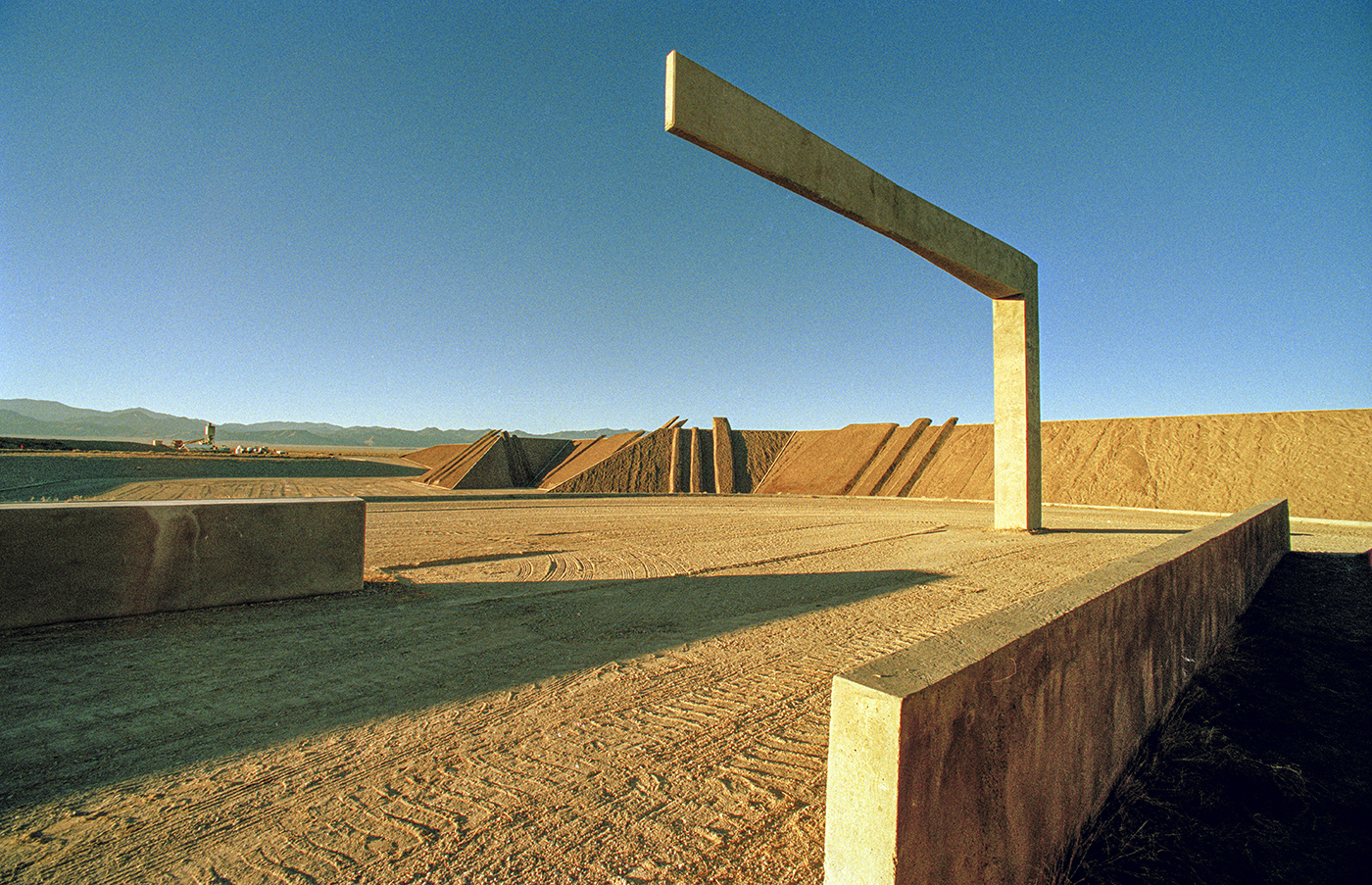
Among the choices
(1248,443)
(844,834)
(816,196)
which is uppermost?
(816,196)

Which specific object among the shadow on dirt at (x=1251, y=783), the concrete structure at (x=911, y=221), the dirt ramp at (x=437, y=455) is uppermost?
Answer: the concrete structure at (x=911, y=221)

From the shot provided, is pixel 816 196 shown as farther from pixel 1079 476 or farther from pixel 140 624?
pixel 1079 476

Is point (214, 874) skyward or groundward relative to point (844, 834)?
groundward

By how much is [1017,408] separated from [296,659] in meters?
11.8

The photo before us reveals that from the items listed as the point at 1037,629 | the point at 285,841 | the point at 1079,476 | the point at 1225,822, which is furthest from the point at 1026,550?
the point at 1079,476

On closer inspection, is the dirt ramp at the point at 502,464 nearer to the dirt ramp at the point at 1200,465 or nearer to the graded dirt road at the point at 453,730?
the dirt ramp at the point at 1200,465

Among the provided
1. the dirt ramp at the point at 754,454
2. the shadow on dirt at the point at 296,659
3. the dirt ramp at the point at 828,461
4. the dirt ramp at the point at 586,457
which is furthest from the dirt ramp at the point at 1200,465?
the shadow on dirt at the point at 296,659

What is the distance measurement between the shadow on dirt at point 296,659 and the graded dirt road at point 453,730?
0.02 metres

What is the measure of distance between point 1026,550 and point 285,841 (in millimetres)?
10156

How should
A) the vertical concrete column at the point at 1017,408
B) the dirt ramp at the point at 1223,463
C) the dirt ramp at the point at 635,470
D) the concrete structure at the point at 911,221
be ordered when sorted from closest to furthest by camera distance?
the concrete structure at the point at 911,221 → the vertical concrete column at the point at 1017,408 → the dirt ramp at the point at 1223,463 → the dirt ramp at the point at 635,470

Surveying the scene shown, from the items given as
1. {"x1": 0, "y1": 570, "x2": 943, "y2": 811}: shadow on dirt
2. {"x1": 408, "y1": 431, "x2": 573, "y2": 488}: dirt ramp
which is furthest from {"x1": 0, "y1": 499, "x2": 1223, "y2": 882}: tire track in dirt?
{"x1": 408, "y1": 431, "x2": 573, "y2": 488}: dirt ramp

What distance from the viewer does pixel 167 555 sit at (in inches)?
211

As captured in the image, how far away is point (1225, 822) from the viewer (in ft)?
9.40

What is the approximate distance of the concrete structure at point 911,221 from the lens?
5777 mm
